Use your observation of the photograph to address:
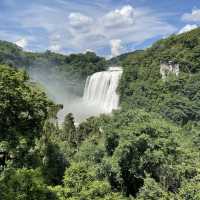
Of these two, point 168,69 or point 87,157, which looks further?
point 168,69

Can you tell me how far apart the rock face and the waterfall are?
10.2 meters

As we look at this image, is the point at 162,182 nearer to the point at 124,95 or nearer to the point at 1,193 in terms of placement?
the point at 1,193

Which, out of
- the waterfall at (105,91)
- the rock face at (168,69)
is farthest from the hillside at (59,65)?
the rock face at (168,69)

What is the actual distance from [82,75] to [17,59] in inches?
1287

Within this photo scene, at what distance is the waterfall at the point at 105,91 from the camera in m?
70.9

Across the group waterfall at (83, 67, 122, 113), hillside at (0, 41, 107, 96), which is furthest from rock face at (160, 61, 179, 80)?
hillside at (0, 41, 107, 96)

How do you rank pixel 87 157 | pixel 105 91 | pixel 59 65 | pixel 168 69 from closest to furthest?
pixel 87 157
pixel 168 69
pixel 105 91
pixel 59 65

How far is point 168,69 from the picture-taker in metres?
62.3

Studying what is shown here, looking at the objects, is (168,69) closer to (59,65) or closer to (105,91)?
(105,91)

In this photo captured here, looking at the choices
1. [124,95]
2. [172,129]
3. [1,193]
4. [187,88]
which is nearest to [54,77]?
[124,95]

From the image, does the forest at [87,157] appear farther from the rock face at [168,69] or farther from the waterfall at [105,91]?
the waterfall at [105,91]

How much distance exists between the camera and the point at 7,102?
18.4 meters

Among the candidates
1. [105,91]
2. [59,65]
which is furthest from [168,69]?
[59,65]

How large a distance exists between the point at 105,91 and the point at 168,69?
14.8 m
